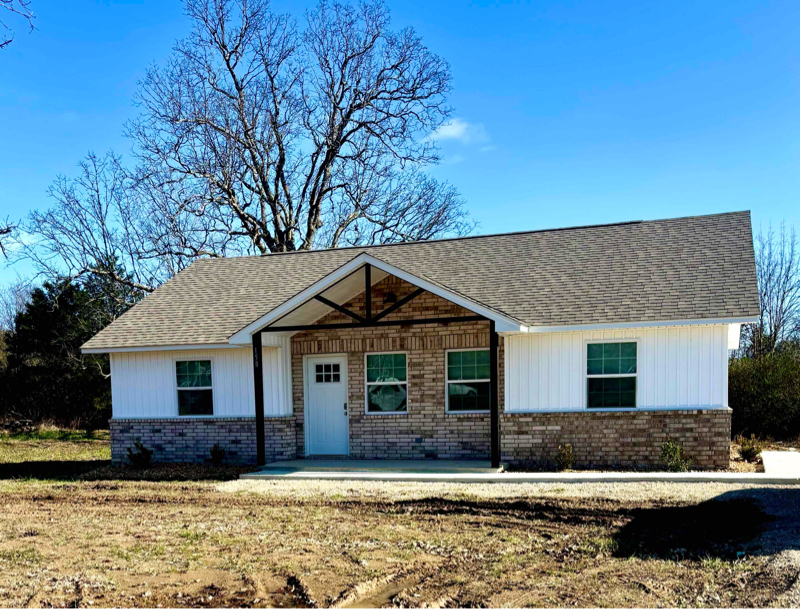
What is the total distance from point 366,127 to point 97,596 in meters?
25.6

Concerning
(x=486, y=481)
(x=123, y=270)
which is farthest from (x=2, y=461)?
(x=486, y=481)

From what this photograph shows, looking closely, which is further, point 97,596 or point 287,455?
point 287,455

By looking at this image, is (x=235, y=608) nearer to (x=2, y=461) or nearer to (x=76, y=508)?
(x=76, y=508)

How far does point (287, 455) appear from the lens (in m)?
14.7

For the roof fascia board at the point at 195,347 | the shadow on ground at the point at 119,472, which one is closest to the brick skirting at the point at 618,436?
the roof fascia board at the point at 195,347

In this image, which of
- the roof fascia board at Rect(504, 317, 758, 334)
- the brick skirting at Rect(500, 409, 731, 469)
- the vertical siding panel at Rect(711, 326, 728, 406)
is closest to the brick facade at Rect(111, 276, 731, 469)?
the brick skirting at Rect(500, 409, 731, 469)

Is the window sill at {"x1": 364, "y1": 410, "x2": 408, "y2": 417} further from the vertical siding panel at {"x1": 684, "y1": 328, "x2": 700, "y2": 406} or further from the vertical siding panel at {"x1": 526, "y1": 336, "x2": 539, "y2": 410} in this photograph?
the vertical siding panel at {"x1": 684, "y1": 328, "x2": 700, "y2": 406}

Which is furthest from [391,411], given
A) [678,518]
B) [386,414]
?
[678,518]

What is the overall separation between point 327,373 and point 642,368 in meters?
6.60

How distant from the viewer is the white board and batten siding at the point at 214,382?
14.7 metres

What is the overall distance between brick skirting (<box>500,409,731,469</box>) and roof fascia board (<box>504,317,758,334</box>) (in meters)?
1.61

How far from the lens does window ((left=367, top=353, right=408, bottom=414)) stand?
14656mm

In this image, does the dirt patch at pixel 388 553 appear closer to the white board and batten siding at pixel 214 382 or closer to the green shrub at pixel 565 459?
the green shrub at pixel 565 459

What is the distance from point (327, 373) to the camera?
15.2 metres
